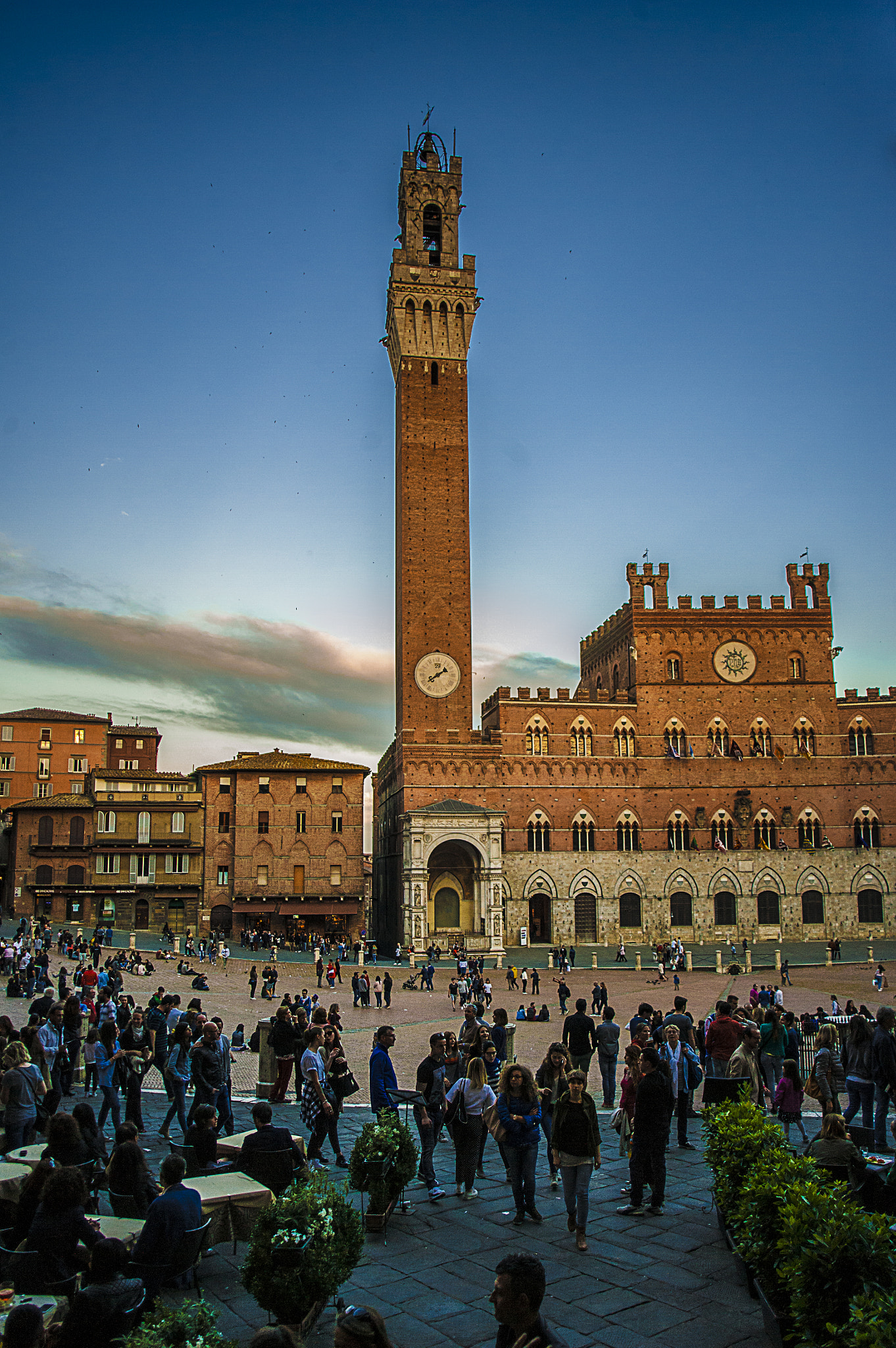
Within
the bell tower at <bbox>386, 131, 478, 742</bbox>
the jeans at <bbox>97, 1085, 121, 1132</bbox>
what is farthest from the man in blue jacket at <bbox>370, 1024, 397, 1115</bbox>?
the bell tower at <bbox>386, 131, 478, 742</bbox>

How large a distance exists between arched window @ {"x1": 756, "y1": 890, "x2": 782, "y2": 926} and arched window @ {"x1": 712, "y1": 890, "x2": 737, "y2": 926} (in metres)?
1.14

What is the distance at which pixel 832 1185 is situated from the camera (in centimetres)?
553

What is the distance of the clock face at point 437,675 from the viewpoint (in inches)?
1816

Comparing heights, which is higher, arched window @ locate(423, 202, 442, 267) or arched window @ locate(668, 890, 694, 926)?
arched window @ locate(423, 202, 442, 267)

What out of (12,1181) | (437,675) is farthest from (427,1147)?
(437,675)

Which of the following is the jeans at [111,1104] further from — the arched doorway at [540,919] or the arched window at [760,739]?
the arched window at [760,739]

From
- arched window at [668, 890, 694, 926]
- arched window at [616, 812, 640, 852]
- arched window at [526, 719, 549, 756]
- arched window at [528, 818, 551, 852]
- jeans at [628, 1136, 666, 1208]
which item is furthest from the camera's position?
arched window at [526, 719, 549, 756]

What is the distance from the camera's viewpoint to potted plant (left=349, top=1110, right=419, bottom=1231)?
7824 millimetres

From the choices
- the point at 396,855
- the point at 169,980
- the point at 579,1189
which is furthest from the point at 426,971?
the point at 579,1189

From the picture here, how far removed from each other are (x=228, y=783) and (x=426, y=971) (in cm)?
2008

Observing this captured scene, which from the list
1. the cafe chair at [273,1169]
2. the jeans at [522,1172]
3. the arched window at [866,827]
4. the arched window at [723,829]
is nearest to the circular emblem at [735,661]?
the arched window at [723,829]

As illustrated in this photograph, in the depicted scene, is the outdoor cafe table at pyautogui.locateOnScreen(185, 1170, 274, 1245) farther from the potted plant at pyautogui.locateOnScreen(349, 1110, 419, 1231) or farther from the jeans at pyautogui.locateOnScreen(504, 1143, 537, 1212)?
the jeans at pyautogui.locateOnScreen(504, 1143, 537, 1212)

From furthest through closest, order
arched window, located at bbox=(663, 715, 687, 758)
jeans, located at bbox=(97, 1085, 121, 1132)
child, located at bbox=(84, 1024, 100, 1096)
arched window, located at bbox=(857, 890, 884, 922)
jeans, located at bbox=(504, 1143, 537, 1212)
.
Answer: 1. arched window, located at bbox=(663, 715, 687, 758)
2. arched window, located at bbox=(857, 890, 884, 922)
3. child, located at bbox=(84, 1024, 100, 1096)
4. jeans, located at bbox=(97, 1085, 121, 1132)
5. jeans, located at bbox=(504, 1143, 537, 1212)

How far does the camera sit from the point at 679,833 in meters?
47.7
